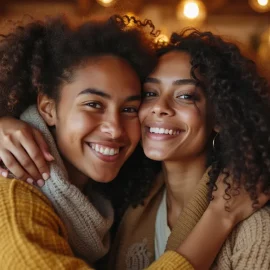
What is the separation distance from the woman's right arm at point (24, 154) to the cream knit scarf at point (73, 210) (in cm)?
3

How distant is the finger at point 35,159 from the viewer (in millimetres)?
1313

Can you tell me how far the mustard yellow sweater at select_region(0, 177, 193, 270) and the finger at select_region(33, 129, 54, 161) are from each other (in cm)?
12

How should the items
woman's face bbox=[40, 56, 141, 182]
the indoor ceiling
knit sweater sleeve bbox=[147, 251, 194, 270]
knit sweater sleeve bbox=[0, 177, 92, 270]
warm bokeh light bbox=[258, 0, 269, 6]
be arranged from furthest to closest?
the indoor ceiling → warm bokeh light bbox=[258, 0, 269, 6] → woman's face bbox=[40, 56, 141, 182] → knit sweater sleeve bbox=[147, 251, 194, 270] → knit sweater sleeve bbox=[0, 177, 92, 270]

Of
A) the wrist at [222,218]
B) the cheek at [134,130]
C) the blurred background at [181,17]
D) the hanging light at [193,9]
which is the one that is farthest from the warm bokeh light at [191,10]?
the wrist at [222,218]

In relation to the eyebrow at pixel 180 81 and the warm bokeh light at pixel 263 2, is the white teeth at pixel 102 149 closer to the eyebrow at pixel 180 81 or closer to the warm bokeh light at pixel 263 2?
the eyebrow at pixel 180 81

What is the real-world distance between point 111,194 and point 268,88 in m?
0.65

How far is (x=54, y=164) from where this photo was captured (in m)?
1.35

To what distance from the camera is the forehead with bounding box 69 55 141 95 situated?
4.66 feet

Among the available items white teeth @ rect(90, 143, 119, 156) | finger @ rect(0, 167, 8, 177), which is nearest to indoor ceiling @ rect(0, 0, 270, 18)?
white teeth @ rect(90, 143, 119, 156)

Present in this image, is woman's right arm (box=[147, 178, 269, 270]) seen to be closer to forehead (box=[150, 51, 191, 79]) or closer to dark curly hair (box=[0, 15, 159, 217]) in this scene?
forehead (box=[150, 51, 191, 79])

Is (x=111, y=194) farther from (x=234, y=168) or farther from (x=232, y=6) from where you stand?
(x=232, y=6)

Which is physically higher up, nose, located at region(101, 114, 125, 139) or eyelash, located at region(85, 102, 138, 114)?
eyelash, located at region(85, 102, 138, 114)

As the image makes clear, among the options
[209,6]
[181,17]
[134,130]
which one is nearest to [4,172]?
[134,130]

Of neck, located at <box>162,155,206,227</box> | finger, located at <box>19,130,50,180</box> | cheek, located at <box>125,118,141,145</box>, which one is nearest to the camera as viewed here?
finger, located at <box>19,130,50,180</box>
